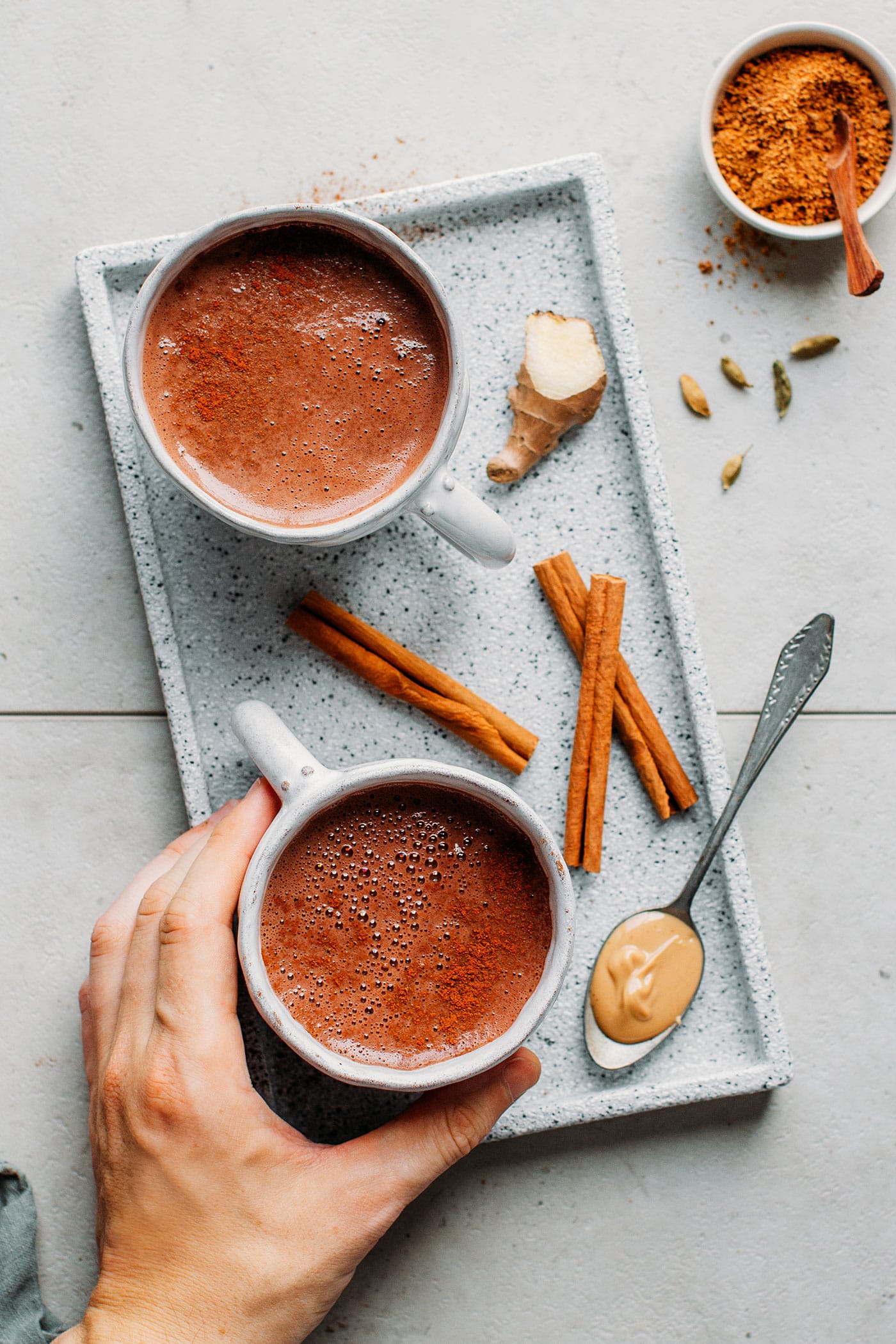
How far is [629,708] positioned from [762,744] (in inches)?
5.1

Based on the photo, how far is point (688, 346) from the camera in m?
1.03

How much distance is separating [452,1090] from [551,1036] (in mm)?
141

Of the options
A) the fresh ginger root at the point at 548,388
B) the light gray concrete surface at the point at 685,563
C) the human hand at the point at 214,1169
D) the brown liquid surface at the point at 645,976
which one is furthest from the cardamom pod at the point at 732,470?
the human hand at the point at 214,1169

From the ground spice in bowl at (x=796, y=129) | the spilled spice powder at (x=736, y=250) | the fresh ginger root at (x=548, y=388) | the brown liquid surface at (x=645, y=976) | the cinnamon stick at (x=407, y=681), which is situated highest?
the ground spice in bowl at (x=796, y=129)

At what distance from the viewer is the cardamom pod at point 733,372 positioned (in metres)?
1.02

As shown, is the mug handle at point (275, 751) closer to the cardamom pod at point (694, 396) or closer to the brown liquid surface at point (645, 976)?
the brown liquid surface at point (645, 976)

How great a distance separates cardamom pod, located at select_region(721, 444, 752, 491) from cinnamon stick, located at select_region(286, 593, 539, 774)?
1.05 ft

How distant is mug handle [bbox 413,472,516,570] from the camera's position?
82 centimetres

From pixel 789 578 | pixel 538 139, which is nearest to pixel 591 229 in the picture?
pixel 538 139

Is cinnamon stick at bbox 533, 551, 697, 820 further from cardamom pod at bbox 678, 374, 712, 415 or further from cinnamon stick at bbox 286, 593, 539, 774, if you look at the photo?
cardamom pod at bbox 678, 374, 712, 415

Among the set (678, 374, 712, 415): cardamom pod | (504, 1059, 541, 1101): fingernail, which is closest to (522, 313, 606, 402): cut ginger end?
(678, 374, 712, 415): cardamom pod

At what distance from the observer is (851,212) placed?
96cm

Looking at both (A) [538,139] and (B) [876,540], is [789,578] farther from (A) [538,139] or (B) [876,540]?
(A) [538,139]

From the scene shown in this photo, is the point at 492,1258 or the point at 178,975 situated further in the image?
the point at 492,1258
